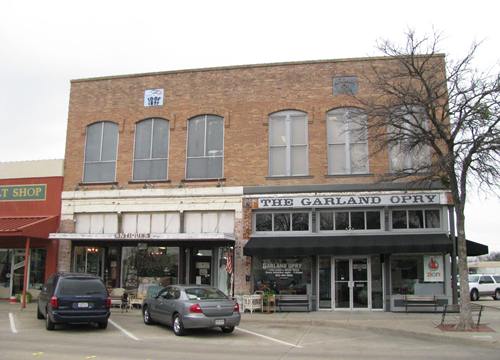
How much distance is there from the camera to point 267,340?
1421 centimetres

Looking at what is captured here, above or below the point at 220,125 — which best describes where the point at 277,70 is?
above

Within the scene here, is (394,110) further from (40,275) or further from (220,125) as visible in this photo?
(40,275)

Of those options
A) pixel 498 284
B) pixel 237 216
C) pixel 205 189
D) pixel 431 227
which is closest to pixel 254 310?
pixel 237 216

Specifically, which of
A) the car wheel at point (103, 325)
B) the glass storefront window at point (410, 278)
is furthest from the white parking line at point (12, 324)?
the glass storefront window at point (410, 278)

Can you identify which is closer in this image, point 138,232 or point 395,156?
point 395,156

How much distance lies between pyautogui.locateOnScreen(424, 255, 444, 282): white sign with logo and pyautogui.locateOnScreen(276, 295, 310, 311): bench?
182 inches

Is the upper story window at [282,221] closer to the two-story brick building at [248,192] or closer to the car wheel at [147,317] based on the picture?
the two-story brick building at [248,192]

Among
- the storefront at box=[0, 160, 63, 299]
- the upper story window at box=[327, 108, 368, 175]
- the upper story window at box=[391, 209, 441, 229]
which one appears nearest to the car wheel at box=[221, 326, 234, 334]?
the upper story window at box=[391, 209, 441, 229]

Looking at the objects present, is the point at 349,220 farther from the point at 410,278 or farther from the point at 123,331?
the point at 123,331

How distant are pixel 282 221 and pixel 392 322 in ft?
21.3

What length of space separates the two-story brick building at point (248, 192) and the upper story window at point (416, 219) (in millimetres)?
54

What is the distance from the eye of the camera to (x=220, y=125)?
23672 mm

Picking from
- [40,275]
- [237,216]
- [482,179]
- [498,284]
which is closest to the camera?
[482,179]

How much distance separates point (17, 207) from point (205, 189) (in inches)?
368
